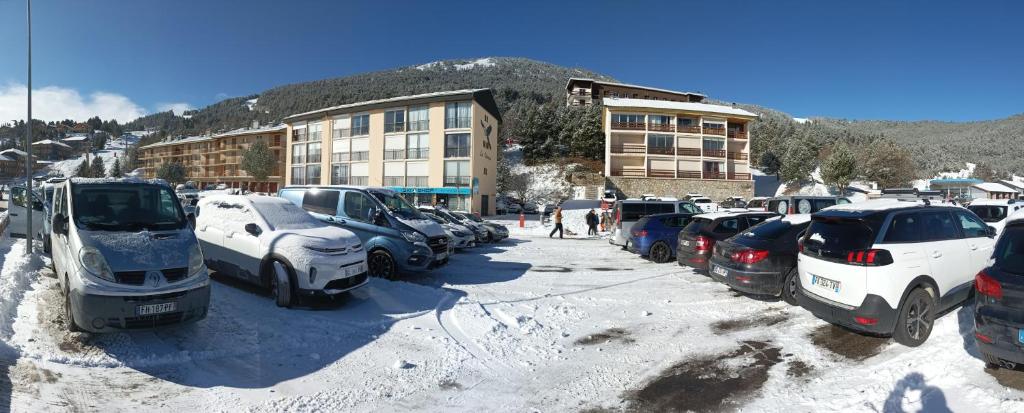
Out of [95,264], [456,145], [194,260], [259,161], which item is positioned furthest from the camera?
[259,161]

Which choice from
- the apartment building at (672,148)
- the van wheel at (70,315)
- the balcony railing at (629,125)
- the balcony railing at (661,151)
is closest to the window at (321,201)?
the van wheel at (70,315)

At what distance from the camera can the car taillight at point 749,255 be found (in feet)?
24.2

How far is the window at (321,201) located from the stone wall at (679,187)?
40055 mm

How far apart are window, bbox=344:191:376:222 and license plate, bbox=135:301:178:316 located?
4.95 meters

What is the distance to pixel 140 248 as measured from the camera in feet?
16.8

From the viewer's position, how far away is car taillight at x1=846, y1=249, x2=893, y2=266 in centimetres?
516

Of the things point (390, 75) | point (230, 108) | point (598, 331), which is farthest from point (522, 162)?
point (230, 108)

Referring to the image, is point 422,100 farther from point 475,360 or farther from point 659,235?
point 475,360

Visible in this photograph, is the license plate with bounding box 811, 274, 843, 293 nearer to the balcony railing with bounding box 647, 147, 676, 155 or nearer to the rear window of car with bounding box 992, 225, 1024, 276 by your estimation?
the rear window of car with bounding box 992, 225, 1024, 276

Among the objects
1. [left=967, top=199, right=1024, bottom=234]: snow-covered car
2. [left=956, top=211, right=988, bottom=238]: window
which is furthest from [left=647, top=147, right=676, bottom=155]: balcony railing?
[left=956, top=211, right=988, bottom=238]: window

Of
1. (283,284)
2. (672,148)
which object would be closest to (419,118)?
(672,148)

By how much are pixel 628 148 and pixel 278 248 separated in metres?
46.0

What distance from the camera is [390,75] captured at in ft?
592

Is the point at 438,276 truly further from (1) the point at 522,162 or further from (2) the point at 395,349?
(1) the point at 522,162
